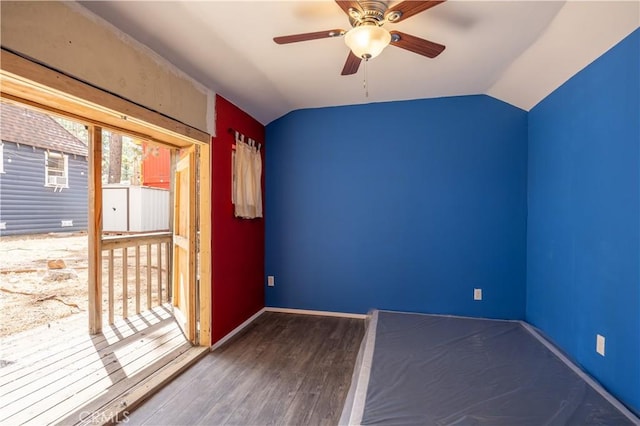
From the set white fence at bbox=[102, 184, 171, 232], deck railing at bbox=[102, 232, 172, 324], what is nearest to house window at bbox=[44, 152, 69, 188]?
white fence at bbox=[102, 184, 171, 232]

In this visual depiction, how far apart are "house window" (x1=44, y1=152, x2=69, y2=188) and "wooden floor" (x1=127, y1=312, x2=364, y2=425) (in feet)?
12.8

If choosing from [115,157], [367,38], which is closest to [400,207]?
[367,38]

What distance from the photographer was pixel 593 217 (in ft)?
6.79

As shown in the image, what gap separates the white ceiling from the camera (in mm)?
1712

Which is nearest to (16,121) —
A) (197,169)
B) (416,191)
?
(197,169)

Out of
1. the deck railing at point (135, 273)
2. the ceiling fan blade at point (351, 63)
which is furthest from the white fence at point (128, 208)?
the ceiling fan blade at point (351, 63)

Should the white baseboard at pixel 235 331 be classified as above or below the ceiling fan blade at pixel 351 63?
below

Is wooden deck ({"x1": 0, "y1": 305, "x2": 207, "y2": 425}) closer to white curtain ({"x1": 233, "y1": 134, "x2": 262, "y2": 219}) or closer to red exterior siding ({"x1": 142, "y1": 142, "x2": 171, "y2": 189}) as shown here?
white curtain ({"x1": 233, "y1": 134, "x2": 262, "y2": 219})

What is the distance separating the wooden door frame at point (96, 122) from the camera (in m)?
1.34

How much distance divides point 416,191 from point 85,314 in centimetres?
402

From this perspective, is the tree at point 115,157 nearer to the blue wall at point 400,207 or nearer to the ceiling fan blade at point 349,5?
the blue wall at point 400,207

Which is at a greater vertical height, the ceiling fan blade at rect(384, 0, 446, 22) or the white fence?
the ceiling fan blade at rect(384, 0, 446, 22)

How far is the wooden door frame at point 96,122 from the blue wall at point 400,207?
1166mm

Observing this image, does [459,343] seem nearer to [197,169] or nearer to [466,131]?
[466,131]
